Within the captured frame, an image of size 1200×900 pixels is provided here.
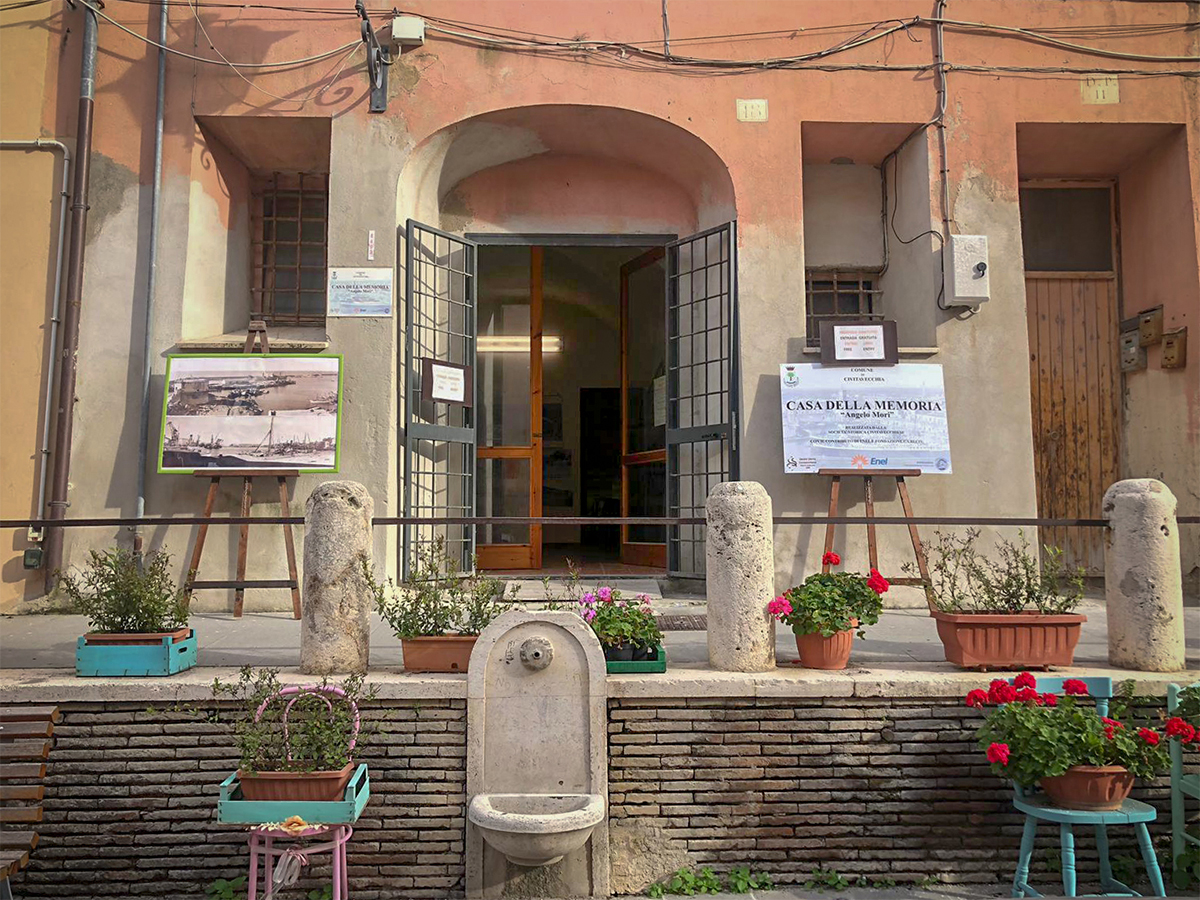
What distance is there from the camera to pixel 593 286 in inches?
494

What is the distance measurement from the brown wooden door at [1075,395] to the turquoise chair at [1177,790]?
4992mm

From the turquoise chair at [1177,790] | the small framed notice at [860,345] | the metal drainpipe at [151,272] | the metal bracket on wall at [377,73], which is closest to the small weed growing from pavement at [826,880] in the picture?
the turquoise chair at [1177,790]

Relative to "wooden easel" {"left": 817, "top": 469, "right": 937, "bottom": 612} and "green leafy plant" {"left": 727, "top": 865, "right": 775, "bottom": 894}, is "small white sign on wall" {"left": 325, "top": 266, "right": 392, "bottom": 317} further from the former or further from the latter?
"green leafy plant" {"left": 727, "top": 865, "right": 775, "bottom": 894}

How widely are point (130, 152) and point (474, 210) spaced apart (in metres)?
3.10

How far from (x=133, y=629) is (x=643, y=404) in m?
6.13

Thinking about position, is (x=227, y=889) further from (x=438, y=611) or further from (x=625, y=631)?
(x=625, y=631)

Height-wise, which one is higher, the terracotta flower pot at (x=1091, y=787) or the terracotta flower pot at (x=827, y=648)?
the terracotta flower pot at (x=827, y=648)

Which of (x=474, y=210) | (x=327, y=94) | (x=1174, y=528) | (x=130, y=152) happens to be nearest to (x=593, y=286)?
(x=474, y=210)

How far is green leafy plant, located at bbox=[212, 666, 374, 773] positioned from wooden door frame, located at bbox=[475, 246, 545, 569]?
192 inches

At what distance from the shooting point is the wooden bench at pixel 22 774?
169 inches

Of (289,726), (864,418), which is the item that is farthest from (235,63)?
(864,418)

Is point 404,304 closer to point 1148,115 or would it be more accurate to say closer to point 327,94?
point 327,94

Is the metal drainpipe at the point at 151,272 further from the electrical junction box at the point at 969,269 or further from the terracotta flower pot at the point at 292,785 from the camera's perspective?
the electrical junction box at the point at 969,269

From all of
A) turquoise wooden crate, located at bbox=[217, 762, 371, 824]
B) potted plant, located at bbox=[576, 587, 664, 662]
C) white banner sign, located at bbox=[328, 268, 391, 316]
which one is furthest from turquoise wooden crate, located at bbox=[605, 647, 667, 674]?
white banner sign, located at bbox=[328, 268, 391, 316]
